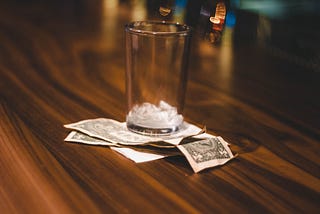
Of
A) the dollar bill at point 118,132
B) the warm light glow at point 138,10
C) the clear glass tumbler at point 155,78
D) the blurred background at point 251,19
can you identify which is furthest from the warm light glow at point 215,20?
the warm light glow at point 138,10

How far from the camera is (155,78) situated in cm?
103

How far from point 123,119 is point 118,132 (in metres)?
0.08

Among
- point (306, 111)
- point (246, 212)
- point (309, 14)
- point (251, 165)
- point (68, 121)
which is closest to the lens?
point (246, 212)

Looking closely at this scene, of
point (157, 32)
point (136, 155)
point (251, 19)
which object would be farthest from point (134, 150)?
point (251, 19)

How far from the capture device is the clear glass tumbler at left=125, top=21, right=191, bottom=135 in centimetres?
100

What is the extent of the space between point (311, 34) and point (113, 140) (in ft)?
4.55

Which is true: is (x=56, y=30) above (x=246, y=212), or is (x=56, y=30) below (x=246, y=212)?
below

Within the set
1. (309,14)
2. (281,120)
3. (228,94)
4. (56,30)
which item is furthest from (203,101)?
(309,14)

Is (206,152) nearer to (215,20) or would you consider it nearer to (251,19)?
(215,20)

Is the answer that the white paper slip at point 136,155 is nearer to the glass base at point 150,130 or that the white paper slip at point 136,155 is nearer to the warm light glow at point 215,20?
the glass base at point 150,130

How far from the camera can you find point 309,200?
77 centimetres

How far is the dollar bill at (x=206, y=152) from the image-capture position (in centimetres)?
86

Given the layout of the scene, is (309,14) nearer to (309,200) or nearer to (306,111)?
(306,111)

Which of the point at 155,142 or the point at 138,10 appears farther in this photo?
the point at 138,10
